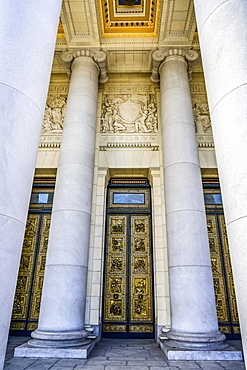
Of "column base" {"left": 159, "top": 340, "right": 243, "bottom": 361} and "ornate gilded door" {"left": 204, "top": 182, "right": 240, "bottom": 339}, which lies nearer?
"column base" {"left": 159, "top": 340, "right": 243, "bottom": 361}

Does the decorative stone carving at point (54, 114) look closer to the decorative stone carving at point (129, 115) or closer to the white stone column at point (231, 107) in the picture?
the decorative stone carving at point (129, 115)

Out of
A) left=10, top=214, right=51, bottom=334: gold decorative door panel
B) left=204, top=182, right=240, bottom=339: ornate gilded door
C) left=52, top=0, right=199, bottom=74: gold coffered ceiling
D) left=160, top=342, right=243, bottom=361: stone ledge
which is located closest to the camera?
left=160, top=342, right=243, bottom=361: stone ledge

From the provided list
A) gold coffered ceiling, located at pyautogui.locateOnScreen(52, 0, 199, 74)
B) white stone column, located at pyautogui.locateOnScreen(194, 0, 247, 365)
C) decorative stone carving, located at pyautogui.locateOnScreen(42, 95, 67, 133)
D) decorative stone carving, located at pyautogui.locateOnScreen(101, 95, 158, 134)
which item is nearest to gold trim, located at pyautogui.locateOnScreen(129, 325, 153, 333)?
white stone column, located at pyautogui.locateOnScreen(194, 0, 247, 365)

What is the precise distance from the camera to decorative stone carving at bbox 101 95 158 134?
33.4 feet

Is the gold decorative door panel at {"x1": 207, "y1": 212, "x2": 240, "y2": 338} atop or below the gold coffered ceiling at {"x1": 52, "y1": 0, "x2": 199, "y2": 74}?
below

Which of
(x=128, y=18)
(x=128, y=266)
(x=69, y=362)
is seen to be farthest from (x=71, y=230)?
(x=128, y=18)

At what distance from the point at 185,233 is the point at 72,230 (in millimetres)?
2948

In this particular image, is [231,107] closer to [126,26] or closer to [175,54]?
[175,54]

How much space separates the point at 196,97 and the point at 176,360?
29.7 feet

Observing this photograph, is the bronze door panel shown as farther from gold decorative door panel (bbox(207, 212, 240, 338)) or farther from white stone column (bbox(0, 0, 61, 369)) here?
white stone column (bbox(0, 0, 61, 369))

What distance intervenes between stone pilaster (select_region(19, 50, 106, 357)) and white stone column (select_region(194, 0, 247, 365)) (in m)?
4.64

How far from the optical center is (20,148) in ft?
10.7

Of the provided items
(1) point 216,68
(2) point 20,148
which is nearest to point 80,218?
(2) point 20,148

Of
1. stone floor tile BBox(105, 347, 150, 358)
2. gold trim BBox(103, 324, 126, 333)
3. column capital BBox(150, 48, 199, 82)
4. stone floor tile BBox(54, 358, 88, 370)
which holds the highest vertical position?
column capital BBox(150, 48, 199, 82)
